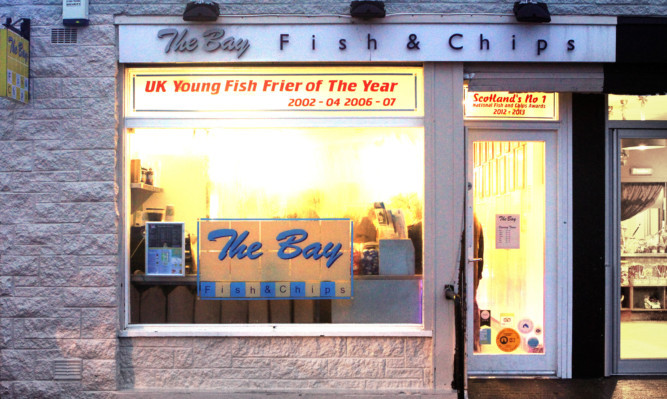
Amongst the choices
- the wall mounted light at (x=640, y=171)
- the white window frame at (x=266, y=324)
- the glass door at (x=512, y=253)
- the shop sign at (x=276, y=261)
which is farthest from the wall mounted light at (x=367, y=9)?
the wall mounted light at (x=640, y=171)

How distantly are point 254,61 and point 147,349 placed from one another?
298 cm

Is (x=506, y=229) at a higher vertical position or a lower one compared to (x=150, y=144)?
lower

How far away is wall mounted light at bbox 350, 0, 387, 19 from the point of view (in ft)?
19.7

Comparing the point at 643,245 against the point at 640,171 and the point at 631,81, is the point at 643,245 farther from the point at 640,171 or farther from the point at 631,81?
the point at 631,81

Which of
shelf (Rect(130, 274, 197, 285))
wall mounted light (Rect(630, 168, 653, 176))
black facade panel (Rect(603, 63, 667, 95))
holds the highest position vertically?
black facade panel (Rect(603, 63, 667, 95))

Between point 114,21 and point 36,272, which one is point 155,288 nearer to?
point 36,272

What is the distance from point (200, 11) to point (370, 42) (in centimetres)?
164

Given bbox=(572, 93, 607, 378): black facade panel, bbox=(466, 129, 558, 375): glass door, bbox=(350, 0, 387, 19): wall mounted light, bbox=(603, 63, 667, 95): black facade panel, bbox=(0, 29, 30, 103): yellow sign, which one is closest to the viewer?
bbox=(0, 29, 30, 103): yellow sign

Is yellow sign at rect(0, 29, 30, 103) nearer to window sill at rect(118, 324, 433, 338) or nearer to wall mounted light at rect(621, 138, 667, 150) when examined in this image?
window sill at rect(118, 324, 433, 338)

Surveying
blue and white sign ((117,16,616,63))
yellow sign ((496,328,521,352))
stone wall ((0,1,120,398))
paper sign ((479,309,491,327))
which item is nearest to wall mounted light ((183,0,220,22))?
blue and white sign ((117,16,616,63))

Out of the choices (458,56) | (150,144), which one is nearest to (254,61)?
(150,144)

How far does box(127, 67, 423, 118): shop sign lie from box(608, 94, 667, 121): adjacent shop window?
231 cm

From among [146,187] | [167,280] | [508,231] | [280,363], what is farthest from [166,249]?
[508,231]

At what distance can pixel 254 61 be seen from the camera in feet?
20.4
